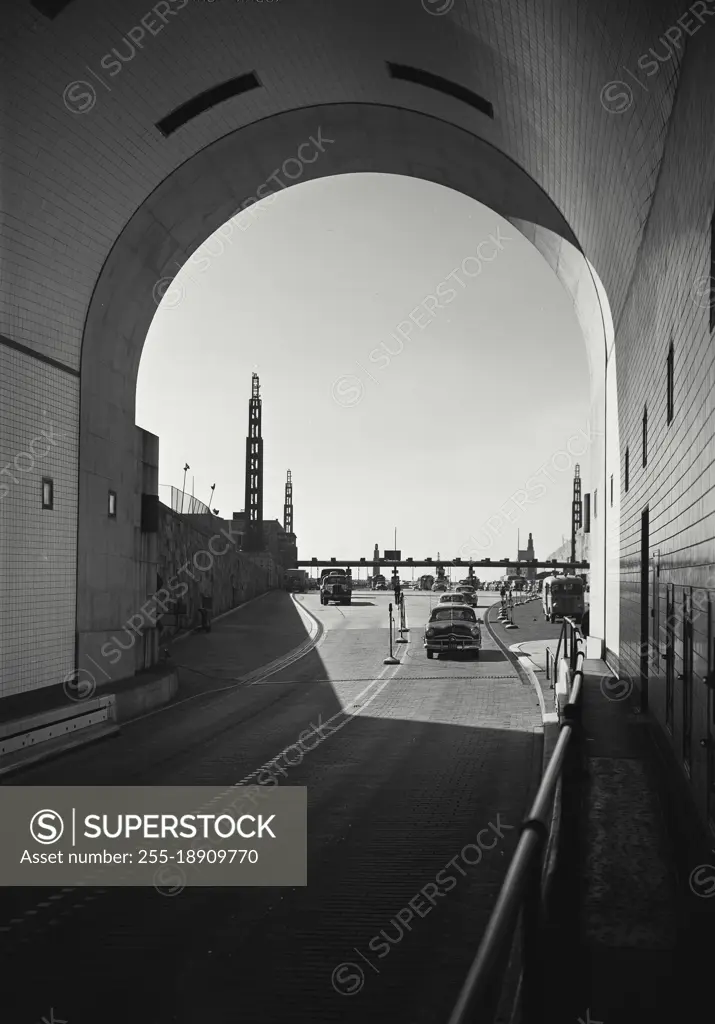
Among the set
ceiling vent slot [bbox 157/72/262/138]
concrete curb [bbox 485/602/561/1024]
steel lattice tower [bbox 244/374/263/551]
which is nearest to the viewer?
concrete curb [bbox 485/602/561/1024]

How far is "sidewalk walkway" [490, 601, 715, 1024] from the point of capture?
194 inches

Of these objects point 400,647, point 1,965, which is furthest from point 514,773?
point 400,647

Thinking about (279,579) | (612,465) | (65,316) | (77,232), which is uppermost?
(77,232)

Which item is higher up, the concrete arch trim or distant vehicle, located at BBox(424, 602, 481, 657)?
the concrete arch trim

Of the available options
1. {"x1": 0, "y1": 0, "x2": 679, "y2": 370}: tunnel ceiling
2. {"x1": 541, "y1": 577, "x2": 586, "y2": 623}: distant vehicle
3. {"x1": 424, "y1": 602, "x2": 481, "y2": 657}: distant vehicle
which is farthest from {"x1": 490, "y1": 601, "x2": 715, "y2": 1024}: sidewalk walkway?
{"x1": 541, "y1": 577, "x2": 586, "y2": 623}: distant vehicle

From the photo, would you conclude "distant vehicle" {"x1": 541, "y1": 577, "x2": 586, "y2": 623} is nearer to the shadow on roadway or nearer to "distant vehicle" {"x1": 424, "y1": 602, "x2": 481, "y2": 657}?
the shadow on roadway

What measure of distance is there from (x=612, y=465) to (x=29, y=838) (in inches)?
554

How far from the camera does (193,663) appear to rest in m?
27.7

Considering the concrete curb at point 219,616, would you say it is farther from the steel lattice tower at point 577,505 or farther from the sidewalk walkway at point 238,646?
the steel lattice tower at point 577,505

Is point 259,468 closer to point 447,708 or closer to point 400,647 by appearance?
point 400,647

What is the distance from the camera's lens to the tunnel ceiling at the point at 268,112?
12.1 meters

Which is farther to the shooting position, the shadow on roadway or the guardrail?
the shadow on roadway

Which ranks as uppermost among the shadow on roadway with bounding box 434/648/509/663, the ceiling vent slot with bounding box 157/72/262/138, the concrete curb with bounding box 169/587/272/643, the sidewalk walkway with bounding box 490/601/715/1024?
the ceiling vent slot with bounding box 157/72/262/138

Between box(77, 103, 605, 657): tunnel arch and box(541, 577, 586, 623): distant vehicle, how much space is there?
2268 centimetres
